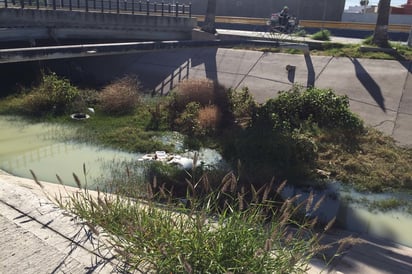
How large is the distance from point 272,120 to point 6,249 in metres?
8.57

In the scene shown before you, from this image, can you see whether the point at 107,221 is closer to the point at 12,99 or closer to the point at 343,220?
the point at 343,220

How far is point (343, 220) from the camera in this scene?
25.8 ft

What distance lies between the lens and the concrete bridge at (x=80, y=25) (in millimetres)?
17172

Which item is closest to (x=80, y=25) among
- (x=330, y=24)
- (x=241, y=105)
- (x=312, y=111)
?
(x=241, y=105)

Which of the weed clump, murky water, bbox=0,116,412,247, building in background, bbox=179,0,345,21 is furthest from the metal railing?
building in background, bbox=179,0,345,21

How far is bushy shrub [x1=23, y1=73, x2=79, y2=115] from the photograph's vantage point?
46.1ft

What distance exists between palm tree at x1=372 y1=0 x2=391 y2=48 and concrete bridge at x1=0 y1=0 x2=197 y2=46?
34.4 ft

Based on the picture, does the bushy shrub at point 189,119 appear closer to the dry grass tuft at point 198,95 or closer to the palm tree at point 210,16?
the dry grass tuft at point 198,95

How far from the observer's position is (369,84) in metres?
15.5

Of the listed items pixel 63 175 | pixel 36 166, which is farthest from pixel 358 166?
pixel 36 166

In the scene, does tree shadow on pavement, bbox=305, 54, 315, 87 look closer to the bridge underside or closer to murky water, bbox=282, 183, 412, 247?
murky water, bbox=282, 183, 412, 247

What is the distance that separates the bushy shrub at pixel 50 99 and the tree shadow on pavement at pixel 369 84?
11.3 meters

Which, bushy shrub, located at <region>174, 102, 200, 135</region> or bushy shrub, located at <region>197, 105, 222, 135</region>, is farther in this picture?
bushy shrub, located at <region>174, 102, 200, 135</region>

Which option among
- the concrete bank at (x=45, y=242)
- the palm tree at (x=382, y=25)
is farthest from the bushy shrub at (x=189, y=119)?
the palm tree at (x=382, y=25)
